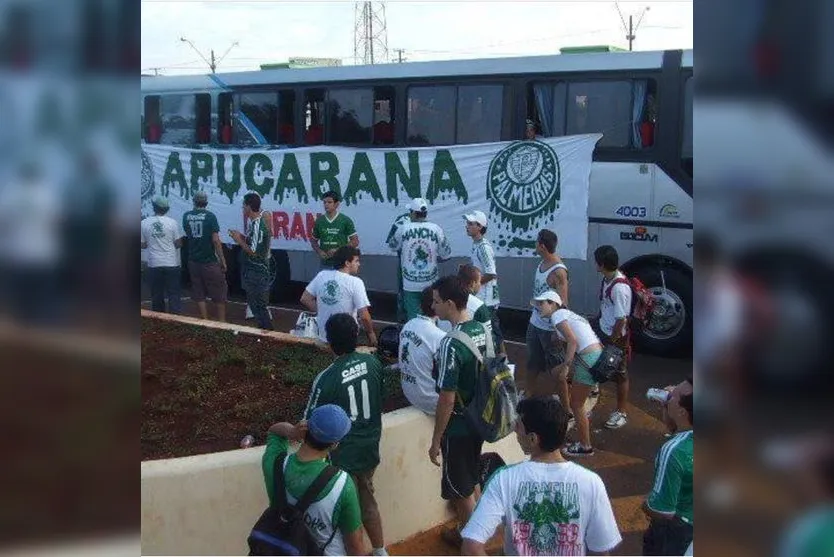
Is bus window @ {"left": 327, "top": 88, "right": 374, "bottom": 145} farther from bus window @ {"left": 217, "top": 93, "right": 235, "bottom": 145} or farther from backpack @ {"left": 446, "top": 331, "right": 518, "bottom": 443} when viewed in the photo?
backpack @ {"left": 446, "top": 331, "right": 518, "bottom": 443}

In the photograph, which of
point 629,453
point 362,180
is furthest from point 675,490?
point 362,180

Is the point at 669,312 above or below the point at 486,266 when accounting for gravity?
below

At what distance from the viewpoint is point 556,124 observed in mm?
10594

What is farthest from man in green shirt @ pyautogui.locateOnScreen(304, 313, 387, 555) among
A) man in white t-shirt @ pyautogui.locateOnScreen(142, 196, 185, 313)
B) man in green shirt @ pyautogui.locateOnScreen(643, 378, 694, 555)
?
man in white t-shirt @ pyautogui.locateOnScreen(142, 196, 185, 313)

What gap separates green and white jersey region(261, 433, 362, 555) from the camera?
3881 millimetres

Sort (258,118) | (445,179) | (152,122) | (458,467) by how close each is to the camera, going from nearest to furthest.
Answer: (458,467), (445,179), (258,118), (152,122)

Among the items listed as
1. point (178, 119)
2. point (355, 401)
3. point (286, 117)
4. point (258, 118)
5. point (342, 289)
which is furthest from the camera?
point (178, 119)

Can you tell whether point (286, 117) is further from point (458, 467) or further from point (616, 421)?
point (458, 467)

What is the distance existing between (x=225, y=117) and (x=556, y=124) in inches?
214

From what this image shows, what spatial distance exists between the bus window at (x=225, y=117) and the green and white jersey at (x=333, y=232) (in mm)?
4195

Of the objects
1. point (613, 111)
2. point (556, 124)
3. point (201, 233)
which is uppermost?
point (613, 111)

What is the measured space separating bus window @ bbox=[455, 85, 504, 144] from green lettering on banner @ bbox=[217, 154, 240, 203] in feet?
12.0
